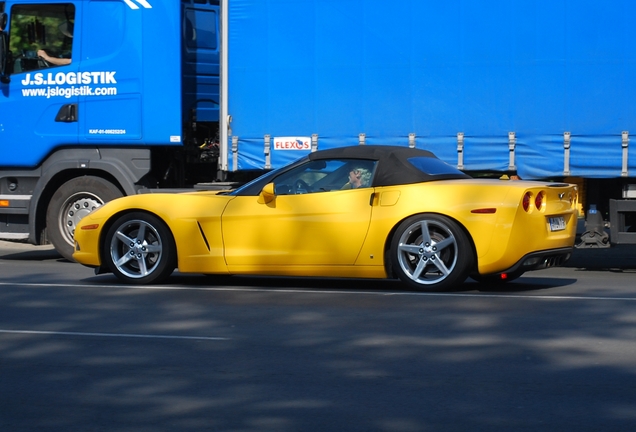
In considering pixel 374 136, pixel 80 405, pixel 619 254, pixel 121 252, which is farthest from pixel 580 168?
pixel 80 405

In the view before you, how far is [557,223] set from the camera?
9312mm

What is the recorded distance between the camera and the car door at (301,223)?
934cm

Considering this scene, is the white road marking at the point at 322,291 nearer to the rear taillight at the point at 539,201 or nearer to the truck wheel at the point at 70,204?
the rear taillight at the point at 539,201

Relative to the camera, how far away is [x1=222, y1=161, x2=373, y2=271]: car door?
9.34m

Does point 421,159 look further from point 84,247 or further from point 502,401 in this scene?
point 502,401

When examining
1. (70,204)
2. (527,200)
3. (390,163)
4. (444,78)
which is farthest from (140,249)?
(444,78)

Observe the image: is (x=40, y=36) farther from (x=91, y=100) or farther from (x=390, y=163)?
(x=390, y=163)

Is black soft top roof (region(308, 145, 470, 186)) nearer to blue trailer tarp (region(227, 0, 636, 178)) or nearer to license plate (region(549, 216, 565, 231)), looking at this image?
license plate (region(549, 216, 565, 231))

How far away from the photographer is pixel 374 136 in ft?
39.7

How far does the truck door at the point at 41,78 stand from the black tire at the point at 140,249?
320cm

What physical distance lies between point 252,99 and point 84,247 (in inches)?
127

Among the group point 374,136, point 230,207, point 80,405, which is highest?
point 374,136

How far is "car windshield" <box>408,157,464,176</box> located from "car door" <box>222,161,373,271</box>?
0.54 m

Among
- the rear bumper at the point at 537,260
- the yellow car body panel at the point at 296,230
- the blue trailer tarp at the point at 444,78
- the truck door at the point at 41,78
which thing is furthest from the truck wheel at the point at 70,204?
the rear bumper at the point at 537,260
